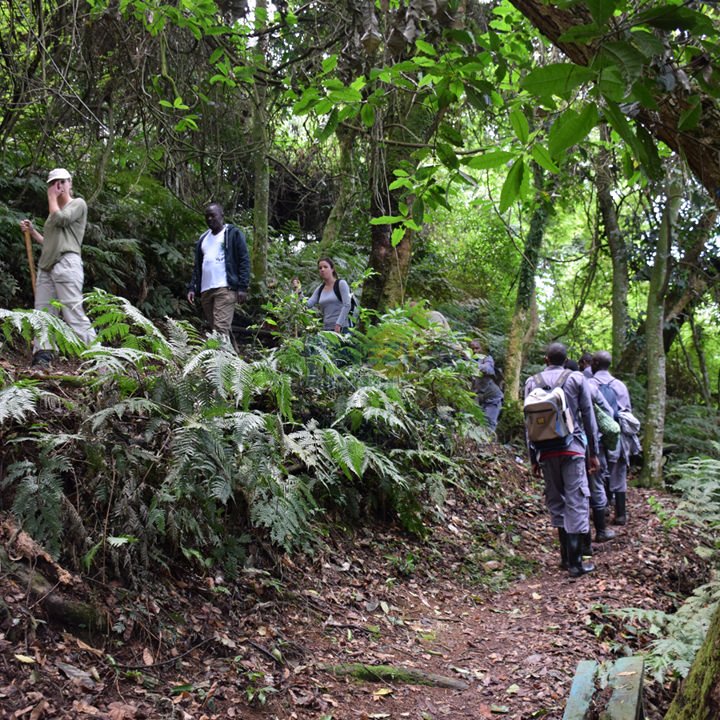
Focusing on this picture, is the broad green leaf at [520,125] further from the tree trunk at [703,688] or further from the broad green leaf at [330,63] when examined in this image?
the tree trunk at [703,688]

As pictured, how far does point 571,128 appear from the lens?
2064 millimetres

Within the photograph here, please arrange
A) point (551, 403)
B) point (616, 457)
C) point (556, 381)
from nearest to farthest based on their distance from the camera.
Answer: point (551, 403), point (556, 381), point (616, 457)

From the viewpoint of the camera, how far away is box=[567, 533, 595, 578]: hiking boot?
270 inches

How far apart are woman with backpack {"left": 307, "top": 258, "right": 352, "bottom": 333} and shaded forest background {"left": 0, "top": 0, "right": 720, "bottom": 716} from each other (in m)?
0.43

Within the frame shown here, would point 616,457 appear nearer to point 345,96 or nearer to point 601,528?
point 601,528

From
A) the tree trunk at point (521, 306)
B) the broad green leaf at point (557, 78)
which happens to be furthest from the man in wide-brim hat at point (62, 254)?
the tree trunk at point (521, 306)

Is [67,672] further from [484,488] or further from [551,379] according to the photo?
[484,488]

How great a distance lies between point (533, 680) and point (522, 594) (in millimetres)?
1951

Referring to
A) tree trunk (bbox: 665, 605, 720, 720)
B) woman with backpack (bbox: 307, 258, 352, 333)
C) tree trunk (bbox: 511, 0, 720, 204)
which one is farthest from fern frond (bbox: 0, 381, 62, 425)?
woman with backpack (bbox: 307, 258, 352, 333)

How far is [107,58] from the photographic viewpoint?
8.55 m

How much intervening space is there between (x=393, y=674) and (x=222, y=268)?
5566 mm

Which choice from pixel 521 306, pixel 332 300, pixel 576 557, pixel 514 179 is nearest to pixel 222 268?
pixel 332 300

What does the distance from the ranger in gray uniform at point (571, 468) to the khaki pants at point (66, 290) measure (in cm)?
455

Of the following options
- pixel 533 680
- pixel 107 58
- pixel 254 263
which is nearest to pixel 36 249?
pixel 107 58
